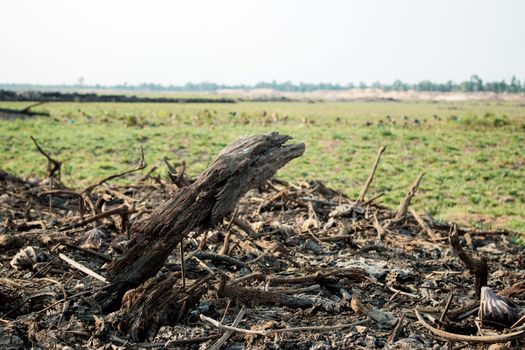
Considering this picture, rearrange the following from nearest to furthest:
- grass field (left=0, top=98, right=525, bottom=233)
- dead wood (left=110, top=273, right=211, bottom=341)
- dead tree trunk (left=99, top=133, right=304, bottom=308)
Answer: dead wood (left=110, top=273, right=211, bottom=341) < dead tree trunk (left=99, top=133, right=304, bottom=308) < grass field (left=0, top=98, right=525, bottom=233)

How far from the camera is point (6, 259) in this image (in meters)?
3.16

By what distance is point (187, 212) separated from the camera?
2.49 metres

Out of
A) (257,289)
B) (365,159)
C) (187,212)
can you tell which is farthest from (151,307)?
(365,159)

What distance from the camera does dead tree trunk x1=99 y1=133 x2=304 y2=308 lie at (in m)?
2.49

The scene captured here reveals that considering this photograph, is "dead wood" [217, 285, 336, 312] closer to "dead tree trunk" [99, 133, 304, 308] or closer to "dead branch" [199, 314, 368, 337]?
"dead branch" [199, 314, 368, 337]

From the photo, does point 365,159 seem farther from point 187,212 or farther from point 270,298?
point 187,212

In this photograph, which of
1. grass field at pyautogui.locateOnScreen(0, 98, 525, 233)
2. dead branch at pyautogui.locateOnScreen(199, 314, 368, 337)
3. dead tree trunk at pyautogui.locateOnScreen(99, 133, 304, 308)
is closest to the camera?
dead branch at pyautogui.locateOnScreen(199, 314, 368, 337)

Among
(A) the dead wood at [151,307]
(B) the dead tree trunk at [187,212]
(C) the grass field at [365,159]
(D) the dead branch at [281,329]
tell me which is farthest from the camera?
(C) the grass field at [365,159]

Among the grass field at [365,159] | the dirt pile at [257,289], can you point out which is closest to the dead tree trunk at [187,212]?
the dirt pile at [257,289]

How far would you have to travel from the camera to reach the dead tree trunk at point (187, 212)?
2.49m

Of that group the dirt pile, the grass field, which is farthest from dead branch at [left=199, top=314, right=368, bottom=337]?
the grass field

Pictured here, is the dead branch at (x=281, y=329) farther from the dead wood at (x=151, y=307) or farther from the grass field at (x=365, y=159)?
the grass field at (x=365, y=159)

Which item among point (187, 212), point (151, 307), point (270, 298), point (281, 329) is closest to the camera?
point (281, 329)

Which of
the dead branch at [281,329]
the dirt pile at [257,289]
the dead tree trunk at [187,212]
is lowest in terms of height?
the dirt pile at [257,289]
